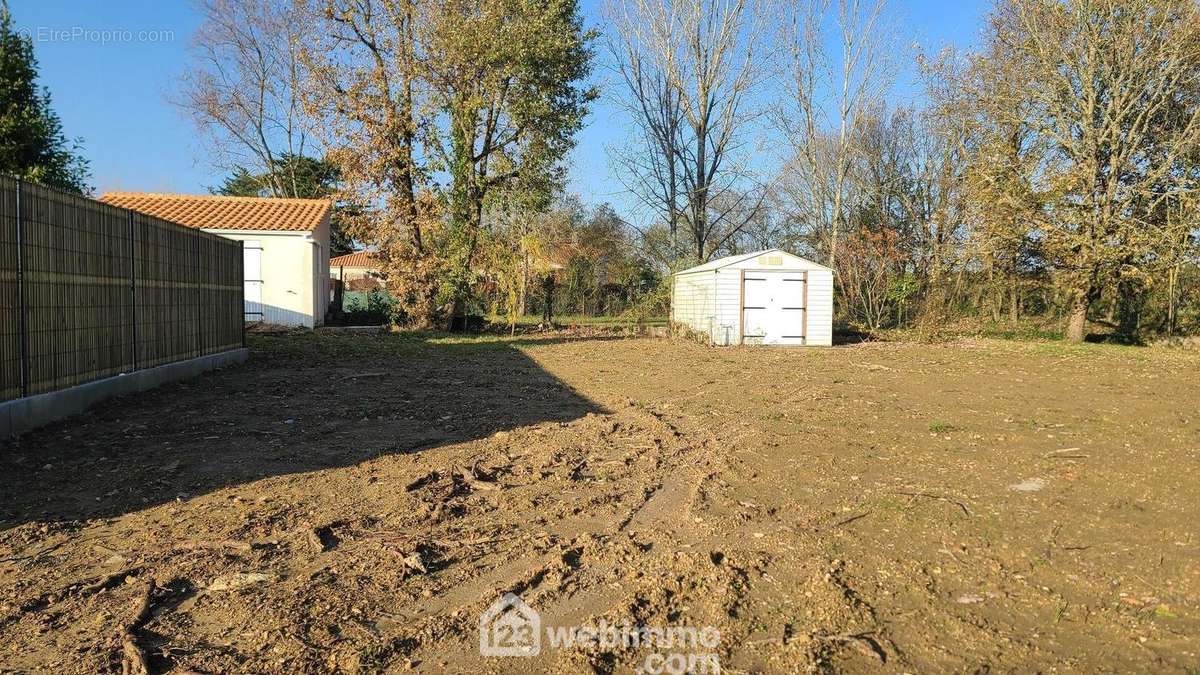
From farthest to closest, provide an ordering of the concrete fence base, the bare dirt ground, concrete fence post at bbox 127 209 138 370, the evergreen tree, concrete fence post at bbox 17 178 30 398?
1. the evergreen tree
2. concrete fence post at bbox 127 209 138 370
3. concrete fence post at bbox 17 178 30 398
4. the concrete fence base
5. the bare dirt ground

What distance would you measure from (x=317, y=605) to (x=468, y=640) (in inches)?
29.7

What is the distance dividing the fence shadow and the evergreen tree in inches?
381

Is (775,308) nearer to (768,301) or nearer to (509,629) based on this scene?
(768,301)

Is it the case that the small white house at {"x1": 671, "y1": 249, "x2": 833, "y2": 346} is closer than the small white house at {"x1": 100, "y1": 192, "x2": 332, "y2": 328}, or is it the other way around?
the small white house at {"x1": 671, "y1": 249, "x2": 833, "y2": 346}

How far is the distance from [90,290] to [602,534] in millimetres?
6531

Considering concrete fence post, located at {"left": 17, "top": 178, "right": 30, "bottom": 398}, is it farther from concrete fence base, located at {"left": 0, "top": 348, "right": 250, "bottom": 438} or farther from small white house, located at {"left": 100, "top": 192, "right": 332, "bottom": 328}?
small white house, located at {"left": 100, "top": 192, "right": 332, "bottom": 328}

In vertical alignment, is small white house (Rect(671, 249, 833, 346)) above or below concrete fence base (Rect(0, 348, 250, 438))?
above

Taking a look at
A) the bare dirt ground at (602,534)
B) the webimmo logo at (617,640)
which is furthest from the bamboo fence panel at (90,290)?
the webimmo logo at (617,640)

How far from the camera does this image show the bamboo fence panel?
6.13 meters

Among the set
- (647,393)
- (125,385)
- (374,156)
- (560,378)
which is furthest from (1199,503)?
(374,156)

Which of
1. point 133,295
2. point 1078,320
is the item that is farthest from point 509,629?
point 1078,320

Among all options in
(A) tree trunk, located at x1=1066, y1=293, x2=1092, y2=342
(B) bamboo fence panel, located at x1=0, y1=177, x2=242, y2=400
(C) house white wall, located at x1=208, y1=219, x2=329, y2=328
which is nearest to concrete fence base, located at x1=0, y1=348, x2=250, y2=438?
(B) bamboo fence panel, located at x1=0, y1=177, x2=242, y2=400

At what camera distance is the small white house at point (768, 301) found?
20203 millimetres

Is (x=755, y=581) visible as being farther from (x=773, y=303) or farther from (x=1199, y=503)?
(x=773, y=303)
